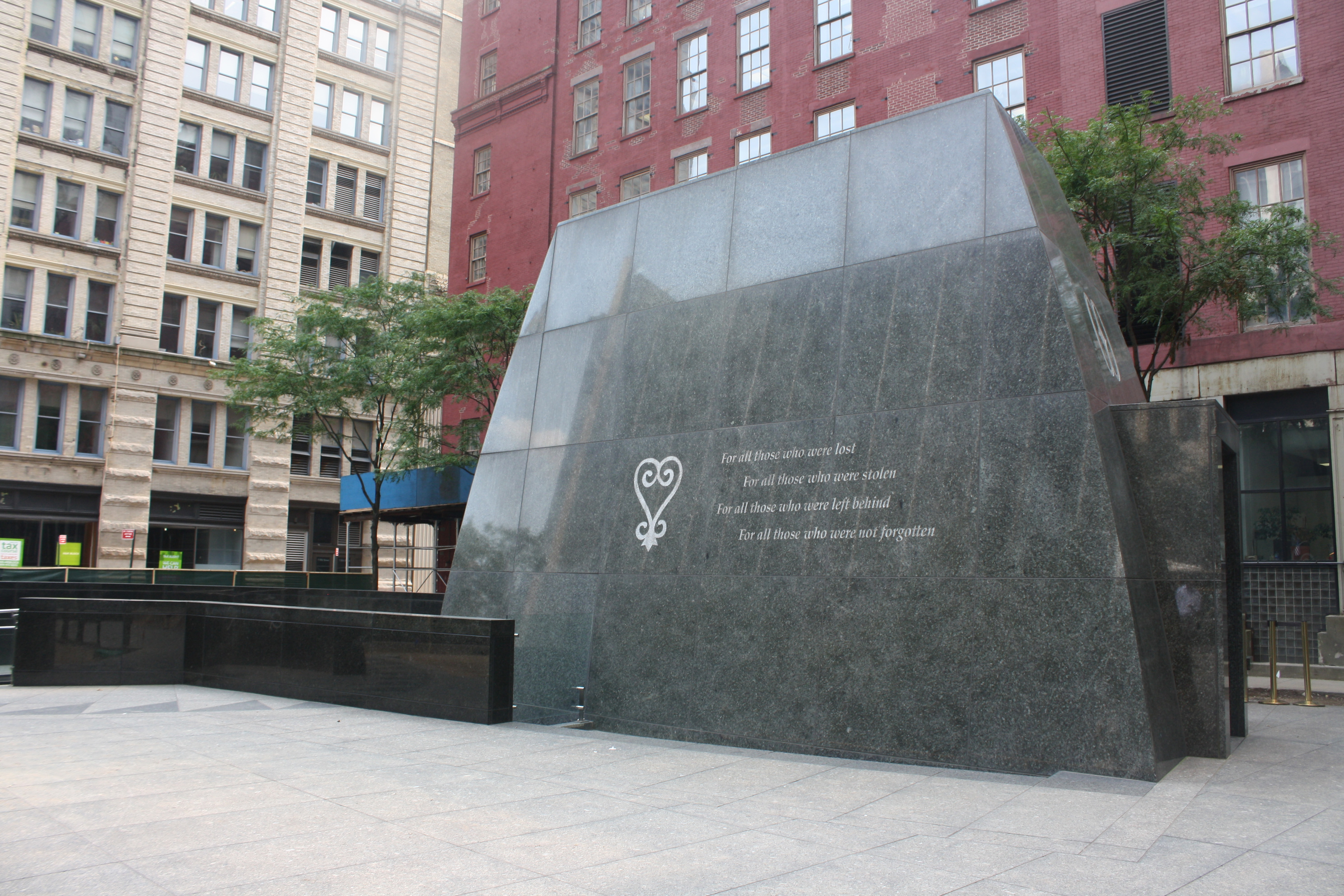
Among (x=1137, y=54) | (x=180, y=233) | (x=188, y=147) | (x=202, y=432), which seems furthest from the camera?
(x=188, y=147)

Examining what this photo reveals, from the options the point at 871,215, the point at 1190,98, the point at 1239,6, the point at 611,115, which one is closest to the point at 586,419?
the point at 871,215

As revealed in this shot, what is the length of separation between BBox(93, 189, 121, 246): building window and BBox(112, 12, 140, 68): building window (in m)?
5.49

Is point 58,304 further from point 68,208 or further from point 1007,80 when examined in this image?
point 1007,80

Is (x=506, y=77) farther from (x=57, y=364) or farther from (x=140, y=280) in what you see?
(x=57, y=364)

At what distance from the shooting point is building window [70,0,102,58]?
3906 cm

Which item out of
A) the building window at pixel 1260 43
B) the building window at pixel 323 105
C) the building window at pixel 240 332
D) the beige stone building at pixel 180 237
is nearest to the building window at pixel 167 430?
the beige stone building at pixel 180 237

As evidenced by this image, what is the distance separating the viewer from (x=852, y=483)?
967cm

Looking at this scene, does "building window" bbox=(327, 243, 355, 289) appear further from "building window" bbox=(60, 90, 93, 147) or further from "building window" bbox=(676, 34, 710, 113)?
"building window" bbox=(676, 34, 710, 113)

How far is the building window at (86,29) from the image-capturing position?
39.1 meters

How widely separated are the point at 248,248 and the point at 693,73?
2352 cm

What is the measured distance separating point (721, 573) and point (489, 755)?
303cm

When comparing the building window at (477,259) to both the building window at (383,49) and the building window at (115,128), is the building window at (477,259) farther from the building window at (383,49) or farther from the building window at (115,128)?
the building window at (383,49)

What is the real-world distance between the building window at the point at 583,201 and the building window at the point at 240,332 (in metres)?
16.8

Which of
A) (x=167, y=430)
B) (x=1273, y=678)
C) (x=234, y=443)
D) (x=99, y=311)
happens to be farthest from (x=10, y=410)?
(x=1273, y=678)
